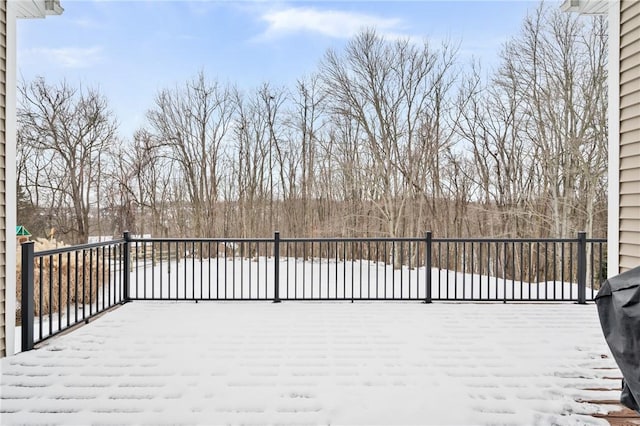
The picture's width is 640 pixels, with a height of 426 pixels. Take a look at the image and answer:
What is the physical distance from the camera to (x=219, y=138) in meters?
9.80

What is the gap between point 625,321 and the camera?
1.63 meters

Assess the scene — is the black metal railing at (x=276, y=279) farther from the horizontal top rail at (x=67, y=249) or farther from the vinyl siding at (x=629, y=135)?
the vinyl siding at (x=629, y=135)

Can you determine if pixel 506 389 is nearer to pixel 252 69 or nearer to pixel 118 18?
pixel 252 69

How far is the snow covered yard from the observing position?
81.2 inches

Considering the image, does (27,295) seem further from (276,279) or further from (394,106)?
(394,106)

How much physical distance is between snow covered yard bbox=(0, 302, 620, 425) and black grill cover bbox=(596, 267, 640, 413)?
52 centimetres

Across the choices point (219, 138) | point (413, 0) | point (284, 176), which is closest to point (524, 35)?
point (413, 0)

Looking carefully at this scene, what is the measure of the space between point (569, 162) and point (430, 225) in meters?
3.21

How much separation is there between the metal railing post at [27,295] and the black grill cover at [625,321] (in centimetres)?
376

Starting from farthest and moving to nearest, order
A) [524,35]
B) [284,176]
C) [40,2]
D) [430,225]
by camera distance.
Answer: [284,176] < [430,225] < [524,35] < [40,2]

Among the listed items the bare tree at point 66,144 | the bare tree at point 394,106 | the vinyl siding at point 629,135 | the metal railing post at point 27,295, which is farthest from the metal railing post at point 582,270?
the bare tree at point 66,144

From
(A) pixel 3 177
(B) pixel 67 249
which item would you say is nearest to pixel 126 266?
(B) pixel 67 249

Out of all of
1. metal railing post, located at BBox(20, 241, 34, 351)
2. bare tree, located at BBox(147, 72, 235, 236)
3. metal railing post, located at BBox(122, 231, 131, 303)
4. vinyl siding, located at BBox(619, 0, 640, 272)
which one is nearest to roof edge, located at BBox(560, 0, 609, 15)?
vinyl siding, located at BBox(619, 0, 640, 272)

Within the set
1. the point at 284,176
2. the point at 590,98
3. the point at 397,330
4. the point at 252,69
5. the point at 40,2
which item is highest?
the point at 252,69
